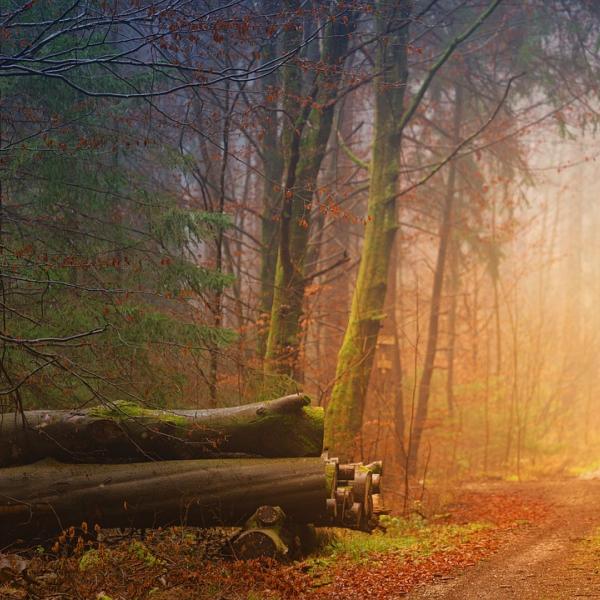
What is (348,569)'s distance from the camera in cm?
833

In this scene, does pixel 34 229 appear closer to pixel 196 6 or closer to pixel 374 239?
pixel 196 6

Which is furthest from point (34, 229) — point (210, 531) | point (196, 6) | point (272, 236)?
point (272, 236)

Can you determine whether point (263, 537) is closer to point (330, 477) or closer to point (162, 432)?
point (330, 477)

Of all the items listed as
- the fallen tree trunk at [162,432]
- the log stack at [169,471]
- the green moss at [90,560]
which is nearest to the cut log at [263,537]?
the log stack at [169,471]

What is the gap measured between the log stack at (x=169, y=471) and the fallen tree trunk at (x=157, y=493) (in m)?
0.01

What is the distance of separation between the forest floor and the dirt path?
1 cm

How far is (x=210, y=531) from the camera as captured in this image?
30.3 ft

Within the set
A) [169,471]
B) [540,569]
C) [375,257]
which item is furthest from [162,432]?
[375,257]

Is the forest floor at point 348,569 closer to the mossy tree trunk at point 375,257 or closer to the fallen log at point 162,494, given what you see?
the fallen log at point 162,494

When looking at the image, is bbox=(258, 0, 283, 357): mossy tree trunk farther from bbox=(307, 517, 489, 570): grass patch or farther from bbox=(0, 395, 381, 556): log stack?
bbox=(0, 395, 381, 556): log stack

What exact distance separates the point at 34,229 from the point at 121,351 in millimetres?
2221

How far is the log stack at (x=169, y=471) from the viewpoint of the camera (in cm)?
809

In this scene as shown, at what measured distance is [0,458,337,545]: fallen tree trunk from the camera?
8031 mm

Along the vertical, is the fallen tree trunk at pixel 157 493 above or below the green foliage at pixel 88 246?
below
